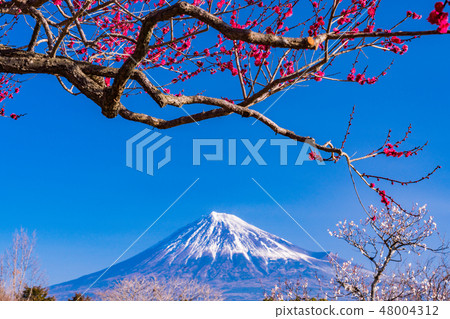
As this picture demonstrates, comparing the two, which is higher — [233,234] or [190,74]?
[233,234]

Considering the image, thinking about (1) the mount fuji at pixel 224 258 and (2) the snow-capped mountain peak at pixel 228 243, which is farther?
(2) the snow-capped mountain peak at pixel 228 243

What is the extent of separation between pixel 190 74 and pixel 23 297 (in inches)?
343

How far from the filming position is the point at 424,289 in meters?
10.2

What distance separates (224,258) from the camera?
77500mm

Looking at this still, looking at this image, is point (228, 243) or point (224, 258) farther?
point (224, 258)

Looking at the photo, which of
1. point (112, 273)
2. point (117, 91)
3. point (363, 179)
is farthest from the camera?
point (112, 273)

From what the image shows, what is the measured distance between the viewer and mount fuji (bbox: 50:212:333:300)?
6831cm

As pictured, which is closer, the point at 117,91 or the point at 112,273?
the point at 117,91

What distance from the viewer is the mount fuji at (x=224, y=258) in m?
68.3

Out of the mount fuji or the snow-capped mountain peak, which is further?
the snow-capped mountain peak

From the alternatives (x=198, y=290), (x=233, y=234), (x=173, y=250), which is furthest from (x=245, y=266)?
(x=198, y=290)

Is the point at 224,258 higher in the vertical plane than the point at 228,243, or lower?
lower

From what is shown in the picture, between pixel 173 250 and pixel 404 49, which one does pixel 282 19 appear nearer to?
pixel 404 49

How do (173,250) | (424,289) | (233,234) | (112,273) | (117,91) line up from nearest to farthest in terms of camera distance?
1. (117,91)
2. (424,289)
3. (173,250)
4. (233,234)
5. (112,273)
